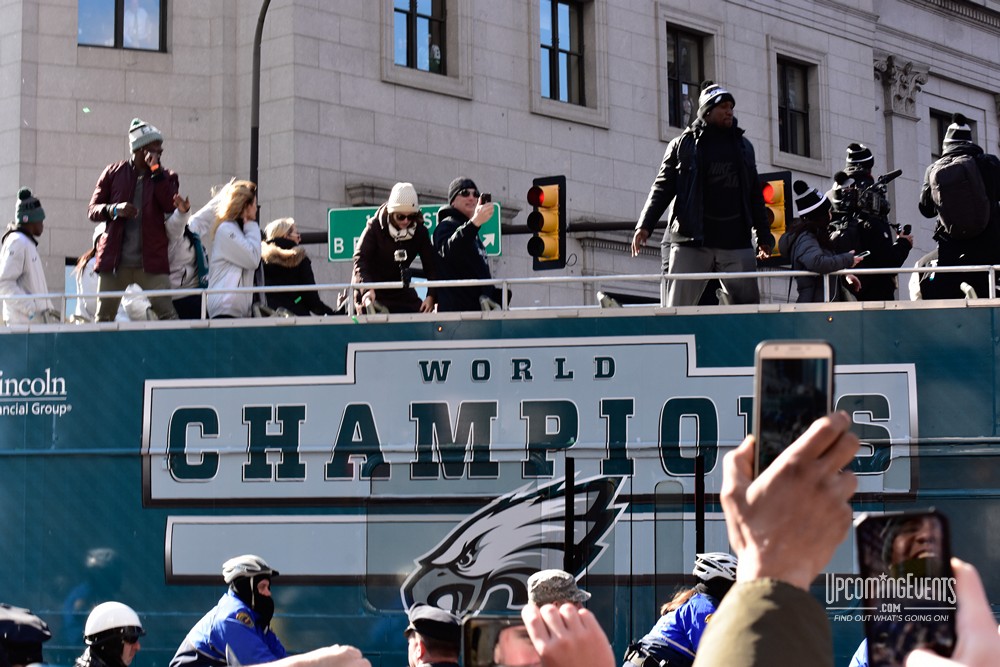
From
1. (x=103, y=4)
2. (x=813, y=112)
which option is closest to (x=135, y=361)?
(x=103, y=4)

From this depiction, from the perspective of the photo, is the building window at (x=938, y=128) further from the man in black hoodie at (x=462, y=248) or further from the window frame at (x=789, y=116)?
the man in black hoodie at (x=462, y=248)

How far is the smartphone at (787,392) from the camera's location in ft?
6.29

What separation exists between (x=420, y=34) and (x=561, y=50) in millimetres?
2839

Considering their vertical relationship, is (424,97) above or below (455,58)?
below

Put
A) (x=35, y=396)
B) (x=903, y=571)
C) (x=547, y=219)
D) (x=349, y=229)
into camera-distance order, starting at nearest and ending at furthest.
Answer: (x=903, y=571) → (x=35, y=396) → (x=547, y=219) → (x=349, y=229)

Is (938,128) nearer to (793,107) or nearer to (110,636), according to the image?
(793,107)

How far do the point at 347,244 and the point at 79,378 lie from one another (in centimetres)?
520

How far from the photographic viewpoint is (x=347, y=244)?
16750mm

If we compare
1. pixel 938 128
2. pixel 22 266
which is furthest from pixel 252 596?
pixel 938 128

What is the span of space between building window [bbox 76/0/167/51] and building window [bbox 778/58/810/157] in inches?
435

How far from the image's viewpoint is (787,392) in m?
1.96

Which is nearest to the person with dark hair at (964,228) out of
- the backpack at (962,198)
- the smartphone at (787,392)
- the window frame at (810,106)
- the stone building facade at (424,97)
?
the backpack at (962,198)

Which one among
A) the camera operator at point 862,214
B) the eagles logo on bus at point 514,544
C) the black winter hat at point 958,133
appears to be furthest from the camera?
the camera operator at point 862,214

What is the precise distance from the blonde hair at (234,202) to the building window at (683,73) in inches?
571
